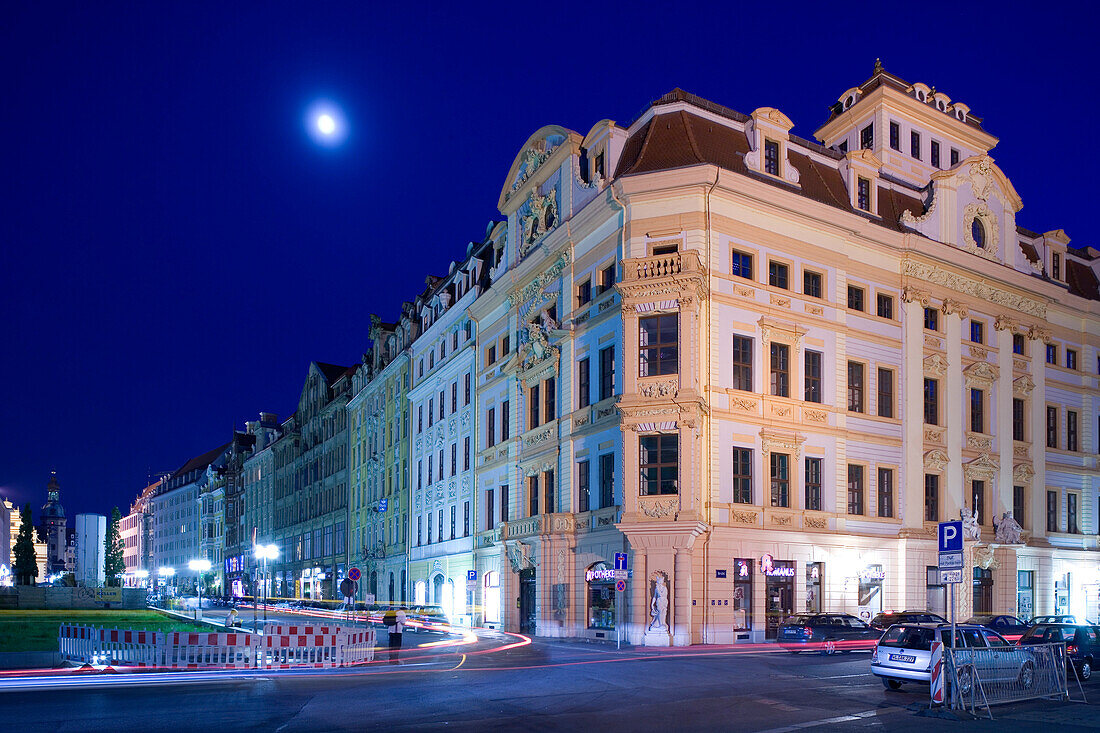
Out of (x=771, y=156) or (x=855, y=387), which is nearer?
(x=771, y=156)

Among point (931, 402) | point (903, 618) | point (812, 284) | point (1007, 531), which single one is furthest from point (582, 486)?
point (1007, 531)

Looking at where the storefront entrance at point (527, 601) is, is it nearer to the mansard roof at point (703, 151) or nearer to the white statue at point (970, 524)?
the mansard roof at point (703, 151)

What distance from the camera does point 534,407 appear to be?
48656 millimetres

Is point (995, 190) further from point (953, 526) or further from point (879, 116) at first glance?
point (953, 526)

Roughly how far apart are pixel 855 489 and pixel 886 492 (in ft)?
7.12

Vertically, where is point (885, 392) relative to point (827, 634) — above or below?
above

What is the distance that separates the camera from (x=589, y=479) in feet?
140

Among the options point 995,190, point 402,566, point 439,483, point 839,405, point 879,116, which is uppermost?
point 879,116

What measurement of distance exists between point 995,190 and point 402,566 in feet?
147

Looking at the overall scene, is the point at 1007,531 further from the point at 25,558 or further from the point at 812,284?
the point at 25,558

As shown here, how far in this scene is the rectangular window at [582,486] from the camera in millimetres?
43250

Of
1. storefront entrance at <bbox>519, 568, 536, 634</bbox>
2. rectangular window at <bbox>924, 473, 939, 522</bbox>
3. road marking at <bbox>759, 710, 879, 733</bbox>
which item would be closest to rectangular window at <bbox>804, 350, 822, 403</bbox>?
rectangular window at <bbox>924, 473, 939, 522</bbox>

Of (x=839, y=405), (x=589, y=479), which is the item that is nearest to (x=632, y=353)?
(x=589, y=479)

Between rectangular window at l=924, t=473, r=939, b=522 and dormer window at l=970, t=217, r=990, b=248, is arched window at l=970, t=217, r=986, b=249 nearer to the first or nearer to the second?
dormer window at l=970, t=217, r=990, b=248
